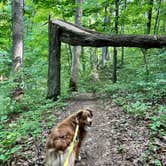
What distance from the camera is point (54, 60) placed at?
9672mm

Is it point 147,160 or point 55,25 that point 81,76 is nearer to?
point 55,25

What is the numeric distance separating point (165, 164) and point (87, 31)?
600 centimetres

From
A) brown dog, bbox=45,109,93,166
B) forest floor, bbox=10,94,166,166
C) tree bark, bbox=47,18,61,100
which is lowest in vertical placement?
forest floor, bbox=10,94,166,166

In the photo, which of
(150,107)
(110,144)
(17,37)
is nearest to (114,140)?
(110,144)

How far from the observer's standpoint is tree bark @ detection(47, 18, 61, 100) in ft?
31.6

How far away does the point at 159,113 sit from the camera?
655 centimetres

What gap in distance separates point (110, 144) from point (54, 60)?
480 centimetres

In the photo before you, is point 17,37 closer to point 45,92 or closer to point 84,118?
point 45,92

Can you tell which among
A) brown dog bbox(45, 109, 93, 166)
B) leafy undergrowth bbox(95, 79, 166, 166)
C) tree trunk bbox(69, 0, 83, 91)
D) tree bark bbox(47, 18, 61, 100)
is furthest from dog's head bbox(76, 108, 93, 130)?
tree trunk bbox(69, 0, 83, 91)

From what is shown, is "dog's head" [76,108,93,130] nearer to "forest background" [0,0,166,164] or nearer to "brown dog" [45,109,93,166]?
"brown dog" [45,109,93,166]

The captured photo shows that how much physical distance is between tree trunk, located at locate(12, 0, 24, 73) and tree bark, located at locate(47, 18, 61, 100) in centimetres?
115

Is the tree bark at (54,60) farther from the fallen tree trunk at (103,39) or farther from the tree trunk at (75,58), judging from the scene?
the tree trunk at (75,58)

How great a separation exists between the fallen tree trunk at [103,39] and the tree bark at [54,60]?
186 millimetres

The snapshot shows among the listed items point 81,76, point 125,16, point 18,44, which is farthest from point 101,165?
point 81,76
